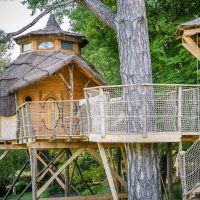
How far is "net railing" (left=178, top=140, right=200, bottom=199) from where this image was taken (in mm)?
10000

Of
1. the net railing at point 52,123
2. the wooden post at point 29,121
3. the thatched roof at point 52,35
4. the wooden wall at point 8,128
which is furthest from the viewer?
the thatched roof at point 52,35

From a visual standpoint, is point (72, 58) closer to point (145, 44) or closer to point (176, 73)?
point (176, 73)

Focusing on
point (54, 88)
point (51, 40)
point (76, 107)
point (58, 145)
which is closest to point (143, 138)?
point (58, 145)

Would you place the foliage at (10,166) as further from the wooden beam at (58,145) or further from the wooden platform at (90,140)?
the wooden beam at (58,145)

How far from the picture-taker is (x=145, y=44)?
11.9 m

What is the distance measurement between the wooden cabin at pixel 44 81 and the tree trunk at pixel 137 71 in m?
4.61

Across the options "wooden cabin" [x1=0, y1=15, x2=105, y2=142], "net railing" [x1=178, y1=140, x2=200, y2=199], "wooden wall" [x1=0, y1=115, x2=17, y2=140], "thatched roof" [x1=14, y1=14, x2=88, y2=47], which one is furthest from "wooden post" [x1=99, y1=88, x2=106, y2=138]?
"thatched roof" [x1=14, y1=14, x2=88, y2=47]

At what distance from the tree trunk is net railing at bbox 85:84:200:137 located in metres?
0.67

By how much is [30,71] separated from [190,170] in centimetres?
976

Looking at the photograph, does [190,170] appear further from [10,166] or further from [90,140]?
[10,166]

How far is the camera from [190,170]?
10.9 m

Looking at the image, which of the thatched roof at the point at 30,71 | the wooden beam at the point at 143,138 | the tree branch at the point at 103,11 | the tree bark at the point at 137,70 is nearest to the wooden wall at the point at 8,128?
the thatched roof at the point at 30,71

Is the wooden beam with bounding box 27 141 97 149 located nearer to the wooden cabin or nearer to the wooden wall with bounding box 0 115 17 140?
the wooden cabin

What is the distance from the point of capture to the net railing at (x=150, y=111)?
11.0m
